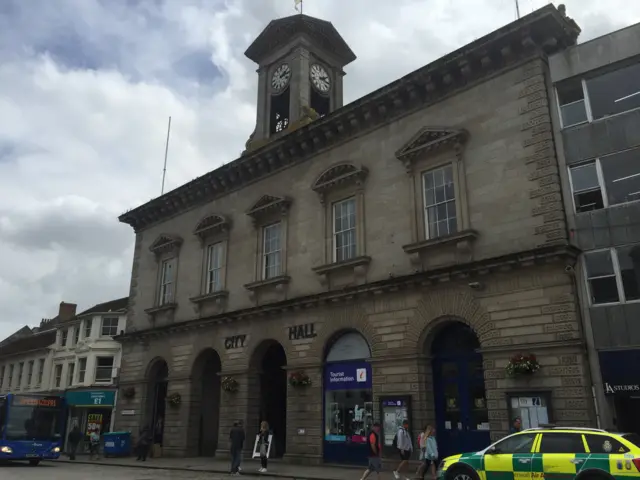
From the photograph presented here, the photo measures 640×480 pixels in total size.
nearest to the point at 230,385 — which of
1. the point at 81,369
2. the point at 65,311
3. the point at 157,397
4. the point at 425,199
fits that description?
the point at 157,397

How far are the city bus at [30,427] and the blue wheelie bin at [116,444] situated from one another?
3339mm

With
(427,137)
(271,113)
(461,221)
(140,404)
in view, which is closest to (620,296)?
(461,221)

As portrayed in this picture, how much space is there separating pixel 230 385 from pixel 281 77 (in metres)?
16.4

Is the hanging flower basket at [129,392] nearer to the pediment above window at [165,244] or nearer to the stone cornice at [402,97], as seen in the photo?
the pediment above window at [165,244]

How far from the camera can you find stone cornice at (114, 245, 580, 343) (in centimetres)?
1650

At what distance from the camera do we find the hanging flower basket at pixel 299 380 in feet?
72.8

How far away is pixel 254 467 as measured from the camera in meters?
21.6

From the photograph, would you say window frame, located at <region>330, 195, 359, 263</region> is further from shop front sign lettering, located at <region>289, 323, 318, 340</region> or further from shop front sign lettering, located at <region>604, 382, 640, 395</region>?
shop front sign lettering, located at <region>604, 382, 640, 395</region>

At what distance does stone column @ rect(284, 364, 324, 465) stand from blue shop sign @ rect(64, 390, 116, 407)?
20295 millimetres

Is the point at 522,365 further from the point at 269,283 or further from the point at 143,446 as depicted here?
the point at 143,446

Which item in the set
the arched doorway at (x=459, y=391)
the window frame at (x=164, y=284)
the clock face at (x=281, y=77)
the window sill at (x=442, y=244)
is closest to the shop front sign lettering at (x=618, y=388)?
the arched doorway at (x=459, y=391)

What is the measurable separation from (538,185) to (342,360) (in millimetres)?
9427

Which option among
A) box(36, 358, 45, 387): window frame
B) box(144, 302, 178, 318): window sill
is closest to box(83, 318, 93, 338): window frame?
box(36, 358, 45, 387): window frame

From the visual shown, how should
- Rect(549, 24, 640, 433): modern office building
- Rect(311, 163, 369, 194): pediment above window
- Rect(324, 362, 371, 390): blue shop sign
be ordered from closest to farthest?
Rect(549, 24, 640, 433): modern office building, Rect(324, 362, 371, 390): blue shop sign, Rect(311, 163, 369, 194): pediment above window
